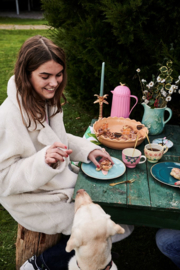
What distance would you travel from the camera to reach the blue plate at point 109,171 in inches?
78.5

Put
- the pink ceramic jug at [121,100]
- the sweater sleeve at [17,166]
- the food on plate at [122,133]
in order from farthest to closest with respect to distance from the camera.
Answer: the pink ceramic jug at [121,100] < the food on plate at [122,133] < the sweater sleeve at [17,166]

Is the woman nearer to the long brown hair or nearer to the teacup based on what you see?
the long brown hair

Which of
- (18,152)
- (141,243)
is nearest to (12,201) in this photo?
(18,152)

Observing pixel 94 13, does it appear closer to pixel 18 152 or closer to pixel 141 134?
pixel 141 134

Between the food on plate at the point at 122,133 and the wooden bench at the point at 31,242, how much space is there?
1.07 m

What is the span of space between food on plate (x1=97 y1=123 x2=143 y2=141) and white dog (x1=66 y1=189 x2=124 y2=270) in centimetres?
92

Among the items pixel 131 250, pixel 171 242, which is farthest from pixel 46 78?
pixel 131 250

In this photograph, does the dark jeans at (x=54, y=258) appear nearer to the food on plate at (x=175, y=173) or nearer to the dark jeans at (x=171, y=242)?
the dark jeans at (x=171, y=242)

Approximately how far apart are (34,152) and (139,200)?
2.99ft

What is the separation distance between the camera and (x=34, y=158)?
1904 mm

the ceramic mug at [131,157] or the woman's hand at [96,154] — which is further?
the woman's hand at [96,154]

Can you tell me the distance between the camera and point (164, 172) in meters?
2.06

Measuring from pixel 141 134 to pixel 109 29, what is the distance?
2.19 metres

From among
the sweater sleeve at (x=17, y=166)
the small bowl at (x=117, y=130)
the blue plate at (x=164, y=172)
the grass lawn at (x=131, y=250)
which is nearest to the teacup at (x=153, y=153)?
the blue plate at (x=164, y=172)
